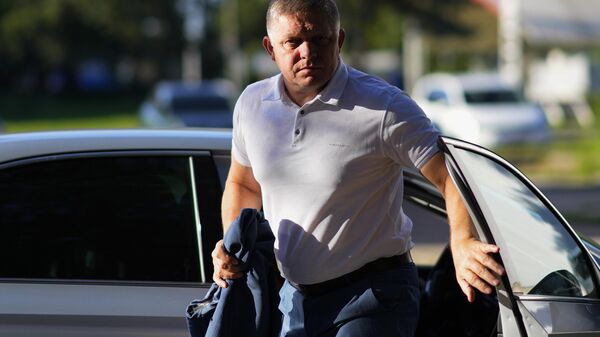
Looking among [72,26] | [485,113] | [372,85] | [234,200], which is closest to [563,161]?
[485,113]

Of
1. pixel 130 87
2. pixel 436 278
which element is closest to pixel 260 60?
pixel 130 87

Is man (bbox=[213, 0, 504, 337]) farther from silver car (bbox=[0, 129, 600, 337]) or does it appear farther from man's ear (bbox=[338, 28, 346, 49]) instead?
silver car (bbox=[0, 129, 600, 337])

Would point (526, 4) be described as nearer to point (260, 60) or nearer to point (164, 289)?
point (164, 289)

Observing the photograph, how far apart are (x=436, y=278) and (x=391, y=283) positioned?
128 centimetres

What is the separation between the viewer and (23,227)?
3.18 m

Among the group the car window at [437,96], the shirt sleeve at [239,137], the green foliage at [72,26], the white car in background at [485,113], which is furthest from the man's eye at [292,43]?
the green foliage at [72,26]

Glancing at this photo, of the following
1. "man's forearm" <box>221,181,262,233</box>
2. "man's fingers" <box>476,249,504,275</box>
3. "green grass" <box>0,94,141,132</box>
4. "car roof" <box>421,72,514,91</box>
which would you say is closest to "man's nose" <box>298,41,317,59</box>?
"man's forearm" <box>221,181,262,233</box>

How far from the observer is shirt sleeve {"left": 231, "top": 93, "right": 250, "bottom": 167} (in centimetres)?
279

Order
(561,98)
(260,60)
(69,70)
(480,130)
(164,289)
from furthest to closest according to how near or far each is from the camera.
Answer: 1. (260,60)
2. (69,70)
3. (561,98)
4. (480,130)
5. (164,289)

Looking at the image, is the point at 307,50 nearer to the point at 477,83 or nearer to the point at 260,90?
the point at 260,90

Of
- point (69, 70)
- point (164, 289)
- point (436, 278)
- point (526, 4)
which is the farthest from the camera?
point (69, 70)

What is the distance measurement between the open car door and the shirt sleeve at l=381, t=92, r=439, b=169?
0.07 meters

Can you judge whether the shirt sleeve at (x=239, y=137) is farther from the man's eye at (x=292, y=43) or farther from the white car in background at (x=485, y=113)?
the white car in background at (x=485, y=113)

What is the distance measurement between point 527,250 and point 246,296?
0.87 meters
